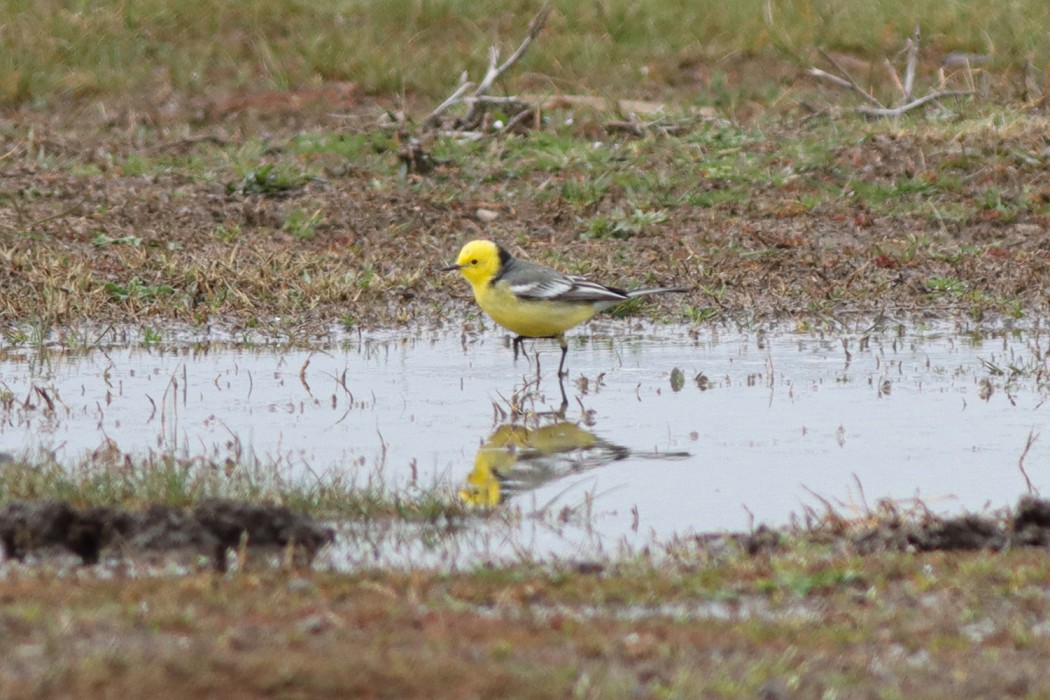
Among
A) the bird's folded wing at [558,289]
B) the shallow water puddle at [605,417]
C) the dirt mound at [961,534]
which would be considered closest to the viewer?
the dirt mound at [961,534]

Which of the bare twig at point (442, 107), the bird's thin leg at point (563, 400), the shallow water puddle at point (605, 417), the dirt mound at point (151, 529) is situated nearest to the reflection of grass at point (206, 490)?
the shallow water puddle at point (605, 417)

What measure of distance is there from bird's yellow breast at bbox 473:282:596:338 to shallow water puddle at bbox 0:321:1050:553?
0.33 metres

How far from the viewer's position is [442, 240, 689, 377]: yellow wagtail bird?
1079 cm

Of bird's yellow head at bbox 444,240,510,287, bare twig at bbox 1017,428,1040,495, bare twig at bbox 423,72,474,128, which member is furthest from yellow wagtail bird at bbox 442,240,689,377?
bare twig at bbox 423,72,474,128

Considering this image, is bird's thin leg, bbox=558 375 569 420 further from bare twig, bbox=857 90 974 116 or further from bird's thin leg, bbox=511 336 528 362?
bare twig, bbox=857 90 974 116

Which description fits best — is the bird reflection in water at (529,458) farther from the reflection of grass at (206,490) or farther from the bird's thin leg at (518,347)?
the bird's thin leg at (518,347)

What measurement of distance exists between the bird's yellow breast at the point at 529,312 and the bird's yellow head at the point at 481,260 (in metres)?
0.23

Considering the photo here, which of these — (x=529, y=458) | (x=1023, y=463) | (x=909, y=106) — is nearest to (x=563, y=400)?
(x=529, y=458)

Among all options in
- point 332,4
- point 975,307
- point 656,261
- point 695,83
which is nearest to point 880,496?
point 975,307

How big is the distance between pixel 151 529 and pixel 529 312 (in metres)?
4.66

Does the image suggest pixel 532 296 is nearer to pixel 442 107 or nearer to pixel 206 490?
pixel 206 490

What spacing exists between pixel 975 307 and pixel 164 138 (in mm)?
9038

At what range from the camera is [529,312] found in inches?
425

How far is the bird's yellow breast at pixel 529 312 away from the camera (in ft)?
35.4
